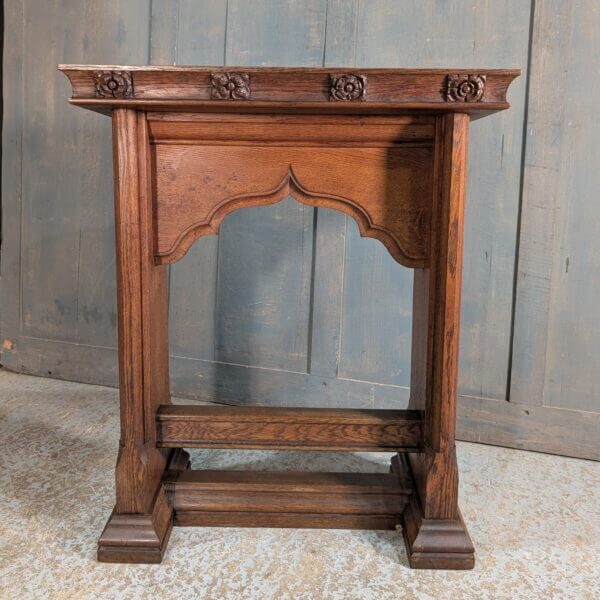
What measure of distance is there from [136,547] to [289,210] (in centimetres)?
129

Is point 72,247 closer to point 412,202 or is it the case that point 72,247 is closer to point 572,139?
point 412,202

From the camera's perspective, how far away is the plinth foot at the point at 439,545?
1404 mm

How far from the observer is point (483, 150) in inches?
Answer: 79.8

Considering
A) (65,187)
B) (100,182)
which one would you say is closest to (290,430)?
(100,182)

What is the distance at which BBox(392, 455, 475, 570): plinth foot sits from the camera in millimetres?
1404

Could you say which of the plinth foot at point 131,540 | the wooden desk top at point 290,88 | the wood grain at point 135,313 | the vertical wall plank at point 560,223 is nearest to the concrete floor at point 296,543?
the plinth foot at point 131,540

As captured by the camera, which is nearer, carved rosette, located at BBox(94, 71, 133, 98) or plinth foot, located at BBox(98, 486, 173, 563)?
carved rosette, located at BBox(94, 71, 133, 98)

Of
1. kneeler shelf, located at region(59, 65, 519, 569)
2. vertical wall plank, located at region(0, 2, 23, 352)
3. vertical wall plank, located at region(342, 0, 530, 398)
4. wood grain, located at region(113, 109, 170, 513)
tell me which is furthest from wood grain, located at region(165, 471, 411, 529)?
vertical wall plank, located at region(0, 2, 23, 352)

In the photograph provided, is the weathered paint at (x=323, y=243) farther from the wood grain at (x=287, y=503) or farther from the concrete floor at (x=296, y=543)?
the wood grain at (x=287, y=503)

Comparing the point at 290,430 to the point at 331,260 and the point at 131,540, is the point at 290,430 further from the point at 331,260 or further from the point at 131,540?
the point at 331,260

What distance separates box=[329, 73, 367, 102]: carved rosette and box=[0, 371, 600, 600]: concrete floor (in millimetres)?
1055

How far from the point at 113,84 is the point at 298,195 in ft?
1.53

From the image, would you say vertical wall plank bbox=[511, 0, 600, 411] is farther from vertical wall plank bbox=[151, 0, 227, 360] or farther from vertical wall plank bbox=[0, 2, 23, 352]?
vertical wall plank bbox=[0, 2, 23, 352]

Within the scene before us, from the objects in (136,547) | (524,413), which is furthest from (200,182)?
(524,413)
